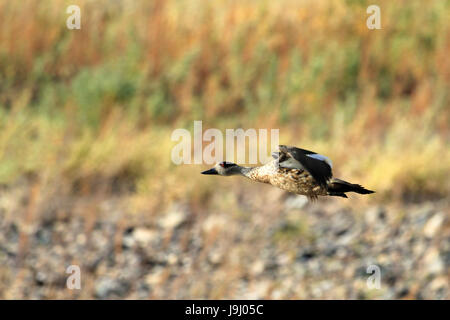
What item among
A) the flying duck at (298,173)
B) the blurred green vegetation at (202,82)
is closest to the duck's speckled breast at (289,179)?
the flying duck at (298,173)

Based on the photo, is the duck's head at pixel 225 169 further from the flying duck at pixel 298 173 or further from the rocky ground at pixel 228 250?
the rocky ground at pixel 228 250

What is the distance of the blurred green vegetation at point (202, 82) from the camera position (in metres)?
2.89

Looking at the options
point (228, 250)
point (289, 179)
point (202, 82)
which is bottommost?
point (228, 250)

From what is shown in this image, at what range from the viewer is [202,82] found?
366cm

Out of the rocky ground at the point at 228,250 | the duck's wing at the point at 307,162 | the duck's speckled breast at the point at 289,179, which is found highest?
the duck's wing at the point at 307,162

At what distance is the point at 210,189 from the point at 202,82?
724 mm

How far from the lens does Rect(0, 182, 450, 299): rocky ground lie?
281 cm

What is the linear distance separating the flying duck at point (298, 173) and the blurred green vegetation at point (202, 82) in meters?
1.86

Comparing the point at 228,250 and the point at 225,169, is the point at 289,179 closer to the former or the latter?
the point at 225,169

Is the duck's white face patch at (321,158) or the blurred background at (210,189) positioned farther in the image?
the blurred background at (210,189)

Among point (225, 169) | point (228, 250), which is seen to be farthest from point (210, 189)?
point (225, 169)

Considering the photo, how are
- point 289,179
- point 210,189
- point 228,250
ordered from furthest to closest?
point 210,189 < point 228,250 < point 289,179

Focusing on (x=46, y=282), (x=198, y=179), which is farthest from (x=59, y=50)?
(x=46, y=282)

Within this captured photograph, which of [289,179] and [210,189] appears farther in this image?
[210,189]
